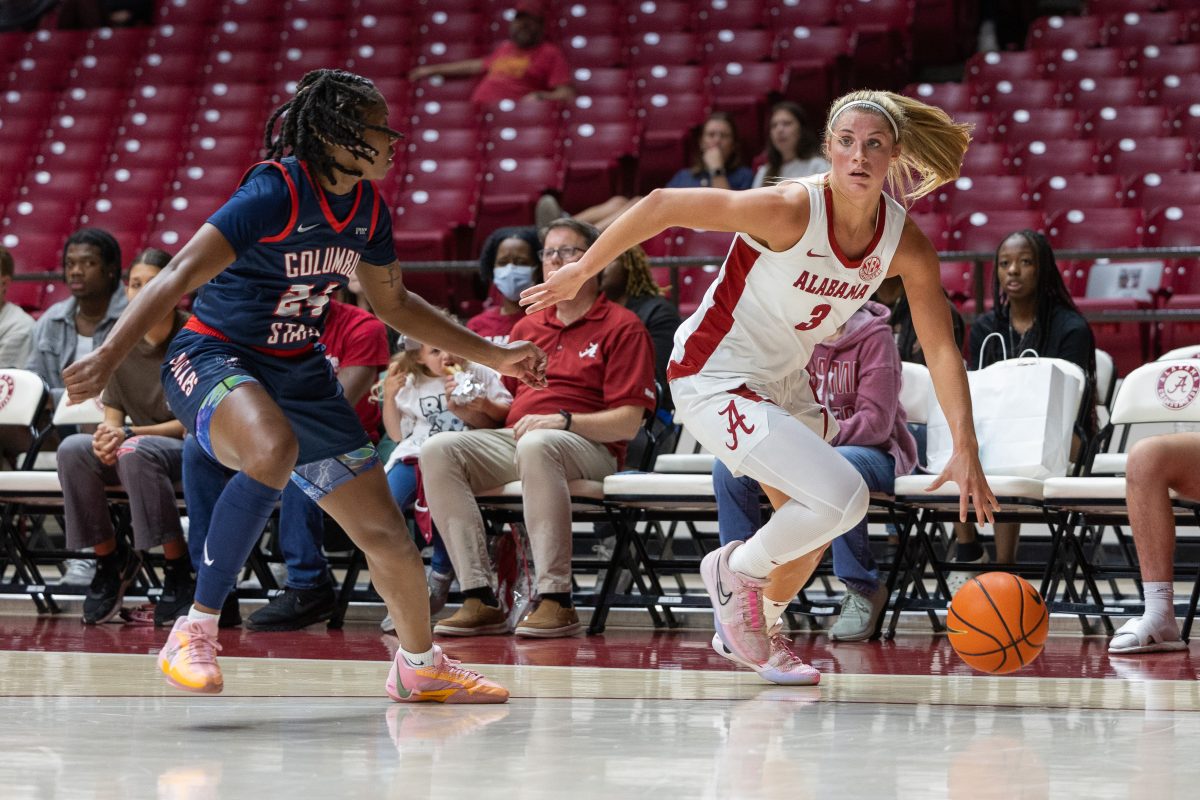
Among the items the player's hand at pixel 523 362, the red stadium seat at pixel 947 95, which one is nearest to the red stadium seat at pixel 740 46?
the red stadium seat at pixel 947 95

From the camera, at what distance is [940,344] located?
3801mm

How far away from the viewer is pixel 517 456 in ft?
17.4

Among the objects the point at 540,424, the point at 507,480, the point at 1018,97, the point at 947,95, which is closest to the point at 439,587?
the point at 507,480

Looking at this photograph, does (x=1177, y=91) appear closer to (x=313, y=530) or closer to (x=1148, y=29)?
(x=1148, y=29)

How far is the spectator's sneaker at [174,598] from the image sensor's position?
564 centimetres

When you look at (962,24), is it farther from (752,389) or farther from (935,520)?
(752,389)

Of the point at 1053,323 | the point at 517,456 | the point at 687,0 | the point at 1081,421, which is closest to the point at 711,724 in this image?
the point at 517,456

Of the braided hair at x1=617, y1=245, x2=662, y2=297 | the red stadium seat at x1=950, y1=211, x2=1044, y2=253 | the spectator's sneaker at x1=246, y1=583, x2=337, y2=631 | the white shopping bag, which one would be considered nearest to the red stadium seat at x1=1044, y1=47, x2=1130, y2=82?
the red stadium seat at x1=950, y1=211, x2=1044, y2=253

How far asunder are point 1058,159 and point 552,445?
16.3ft

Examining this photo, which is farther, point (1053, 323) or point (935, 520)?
point (1053, 323)

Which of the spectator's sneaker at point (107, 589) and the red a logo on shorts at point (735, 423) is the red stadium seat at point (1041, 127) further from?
the red a logo on shorts at point (735, 423)

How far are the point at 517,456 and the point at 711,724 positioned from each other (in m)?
2.16

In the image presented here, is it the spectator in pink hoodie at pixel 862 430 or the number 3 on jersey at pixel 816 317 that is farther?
the spectator in pink hoodie at pixel 862 430

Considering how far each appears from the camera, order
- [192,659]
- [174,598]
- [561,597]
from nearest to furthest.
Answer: [192,659], [561,597], [174,598]
